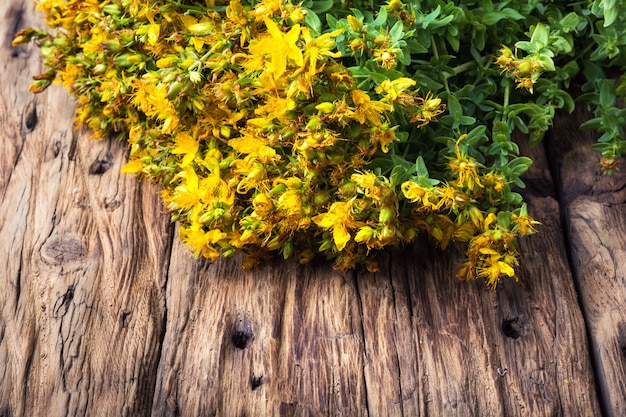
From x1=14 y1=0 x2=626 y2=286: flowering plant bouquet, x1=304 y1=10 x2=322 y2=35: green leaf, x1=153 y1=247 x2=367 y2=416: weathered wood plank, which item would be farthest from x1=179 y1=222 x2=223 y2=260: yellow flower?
x1=304 y1=10 x2=322 y2=35: green leaf

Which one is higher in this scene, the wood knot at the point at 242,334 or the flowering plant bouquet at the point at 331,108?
the flowering plant bouquet at the point at 331,108

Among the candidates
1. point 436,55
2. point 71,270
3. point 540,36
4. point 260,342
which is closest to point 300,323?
point 260,342

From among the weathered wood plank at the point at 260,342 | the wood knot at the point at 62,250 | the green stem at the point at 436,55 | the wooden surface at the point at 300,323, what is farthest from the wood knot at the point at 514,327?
the wood knot at the point at 62,250

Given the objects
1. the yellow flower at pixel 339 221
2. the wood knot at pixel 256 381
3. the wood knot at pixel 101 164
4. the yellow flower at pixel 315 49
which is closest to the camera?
the yellow flower at pixel 315 49

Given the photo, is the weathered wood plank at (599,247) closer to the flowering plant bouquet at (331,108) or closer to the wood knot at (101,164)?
the flowering plant bouquet at (331,108)

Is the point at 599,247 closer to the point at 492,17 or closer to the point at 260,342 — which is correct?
the point at 492,17

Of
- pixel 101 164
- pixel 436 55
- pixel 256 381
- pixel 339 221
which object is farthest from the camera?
pixel 101 164

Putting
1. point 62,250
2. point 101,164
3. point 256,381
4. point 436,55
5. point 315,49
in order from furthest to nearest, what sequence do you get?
1. point 101,164
2. point 62,250
3. point 436,55
4. point 256,381
5. point 315,49
